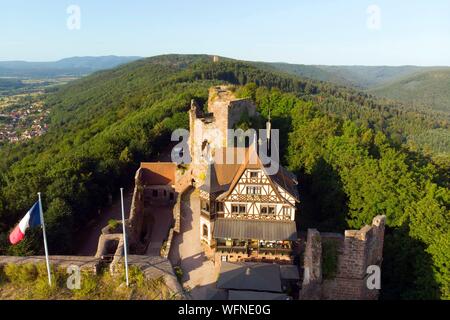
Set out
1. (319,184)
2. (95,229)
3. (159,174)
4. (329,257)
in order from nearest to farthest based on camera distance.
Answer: (329,257) → (95,229) → (159,174) → (319,184)

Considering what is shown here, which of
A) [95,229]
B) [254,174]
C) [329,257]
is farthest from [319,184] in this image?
[95,229]

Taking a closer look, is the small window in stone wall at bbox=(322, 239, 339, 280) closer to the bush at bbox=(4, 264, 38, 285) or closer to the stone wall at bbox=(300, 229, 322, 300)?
the stone wall at bbox=(300, 229, 322, 300)

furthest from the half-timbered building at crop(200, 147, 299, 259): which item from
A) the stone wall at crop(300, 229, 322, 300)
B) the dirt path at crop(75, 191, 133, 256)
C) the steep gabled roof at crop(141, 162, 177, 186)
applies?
the dirt path at crop(75, 191, 133, 256)

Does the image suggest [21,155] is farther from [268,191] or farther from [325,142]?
[268,191]

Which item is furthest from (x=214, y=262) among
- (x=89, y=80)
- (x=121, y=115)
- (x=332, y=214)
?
(x=89, y=80)

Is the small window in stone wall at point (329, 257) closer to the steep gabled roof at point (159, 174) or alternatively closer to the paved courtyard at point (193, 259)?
the paved courtyard at point (193, 259)

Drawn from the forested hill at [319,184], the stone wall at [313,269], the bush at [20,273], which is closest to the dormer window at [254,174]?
the stone wall at [313,269]

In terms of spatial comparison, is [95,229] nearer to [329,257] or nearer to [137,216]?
[137,216]
